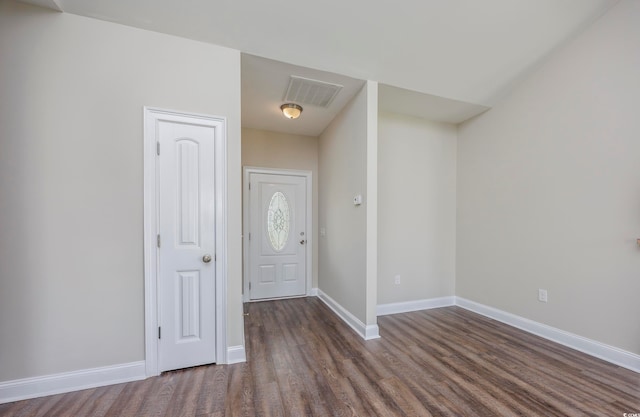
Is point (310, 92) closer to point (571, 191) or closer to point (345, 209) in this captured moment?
point (345, 209)

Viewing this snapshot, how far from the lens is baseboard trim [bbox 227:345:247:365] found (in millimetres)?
2252

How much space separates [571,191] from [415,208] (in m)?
1.62

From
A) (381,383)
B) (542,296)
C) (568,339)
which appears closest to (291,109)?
(381,383)

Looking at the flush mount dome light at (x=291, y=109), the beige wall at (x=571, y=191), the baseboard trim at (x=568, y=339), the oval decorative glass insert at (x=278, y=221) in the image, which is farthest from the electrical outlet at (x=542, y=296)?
the flush mount dome light at (x=291, y=109)

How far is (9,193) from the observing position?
1.79 m

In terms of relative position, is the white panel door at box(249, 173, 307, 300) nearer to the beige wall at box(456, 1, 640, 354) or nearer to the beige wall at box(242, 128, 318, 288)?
the beige wall at box(242, 128, 318, 288)

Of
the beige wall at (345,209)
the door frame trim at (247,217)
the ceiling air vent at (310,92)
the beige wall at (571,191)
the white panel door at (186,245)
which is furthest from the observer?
the door frame trim at (247,217)

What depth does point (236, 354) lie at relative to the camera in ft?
7.45

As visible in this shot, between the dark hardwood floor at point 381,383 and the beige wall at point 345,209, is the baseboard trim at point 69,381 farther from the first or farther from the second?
the beige wall at point 345,209

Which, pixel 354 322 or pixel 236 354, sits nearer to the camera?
pixel 236 354

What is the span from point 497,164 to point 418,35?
1.99 metres

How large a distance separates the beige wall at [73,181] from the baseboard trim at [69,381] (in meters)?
0.05

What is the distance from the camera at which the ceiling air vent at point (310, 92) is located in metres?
2.73

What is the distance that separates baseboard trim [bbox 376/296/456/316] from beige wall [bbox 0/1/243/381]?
275 cm
